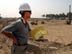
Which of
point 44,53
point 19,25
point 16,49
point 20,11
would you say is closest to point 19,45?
point 16,49

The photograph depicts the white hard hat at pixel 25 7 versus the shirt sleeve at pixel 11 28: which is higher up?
the white hard hat at pixel 25 7

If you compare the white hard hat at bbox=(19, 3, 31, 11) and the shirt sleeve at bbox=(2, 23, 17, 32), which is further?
the white hard hat at bbox=(19, 3, 31, 11)

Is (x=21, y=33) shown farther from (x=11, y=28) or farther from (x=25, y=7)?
(x=25, y=7)

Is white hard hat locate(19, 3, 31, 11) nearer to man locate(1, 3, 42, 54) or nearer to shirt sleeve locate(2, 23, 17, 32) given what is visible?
man locate(1, 3, 42, 54)

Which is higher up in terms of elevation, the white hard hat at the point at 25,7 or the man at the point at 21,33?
the white hard hat at the point at 25,7

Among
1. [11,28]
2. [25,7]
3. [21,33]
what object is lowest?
[21,33]

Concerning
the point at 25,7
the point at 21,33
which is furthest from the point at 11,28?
the point at 25,7

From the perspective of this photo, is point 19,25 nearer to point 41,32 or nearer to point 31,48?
point 31,48

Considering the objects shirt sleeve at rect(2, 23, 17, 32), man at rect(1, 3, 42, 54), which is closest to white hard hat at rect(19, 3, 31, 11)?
man at rect(1, 3, 42, 54)

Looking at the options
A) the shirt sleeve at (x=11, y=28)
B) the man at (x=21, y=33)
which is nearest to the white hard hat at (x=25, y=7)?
the man at (x=21, y=33)

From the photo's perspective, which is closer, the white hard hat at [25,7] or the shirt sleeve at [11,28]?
the shirt sleeve at [11,28]

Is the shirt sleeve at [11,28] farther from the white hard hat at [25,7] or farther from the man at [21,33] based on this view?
the white hard hat at [25,7]

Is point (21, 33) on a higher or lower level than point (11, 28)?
lower

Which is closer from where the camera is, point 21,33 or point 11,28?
point 11,28
